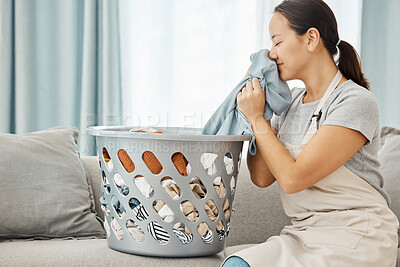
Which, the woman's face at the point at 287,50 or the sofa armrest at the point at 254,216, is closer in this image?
the woman's face at the point at 287,50

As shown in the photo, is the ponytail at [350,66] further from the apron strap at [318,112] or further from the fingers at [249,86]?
the fingers at [249,86]

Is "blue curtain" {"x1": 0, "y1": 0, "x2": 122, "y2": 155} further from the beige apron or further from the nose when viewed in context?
the beige apron

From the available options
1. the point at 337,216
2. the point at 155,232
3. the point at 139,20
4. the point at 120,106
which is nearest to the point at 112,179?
the point at 155,232

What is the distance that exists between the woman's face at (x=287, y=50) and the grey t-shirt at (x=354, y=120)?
4.6 inches

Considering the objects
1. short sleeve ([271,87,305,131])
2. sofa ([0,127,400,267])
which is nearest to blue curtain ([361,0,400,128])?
sofa ([0,127,400,267])

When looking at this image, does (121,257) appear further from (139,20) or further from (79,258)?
(139,20)

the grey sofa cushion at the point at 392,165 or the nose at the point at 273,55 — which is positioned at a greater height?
the nose at the point at 273,55

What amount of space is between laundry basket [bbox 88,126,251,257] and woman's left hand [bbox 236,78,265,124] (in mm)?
79

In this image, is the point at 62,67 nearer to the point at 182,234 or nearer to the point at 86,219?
the point at 86,219

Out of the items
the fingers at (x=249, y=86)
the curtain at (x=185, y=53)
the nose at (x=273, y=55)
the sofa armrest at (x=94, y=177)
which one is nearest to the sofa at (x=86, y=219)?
the sofa armrest at (x=94, y=177)

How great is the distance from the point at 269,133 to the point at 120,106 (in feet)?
5.01

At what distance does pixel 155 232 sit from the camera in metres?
1.17

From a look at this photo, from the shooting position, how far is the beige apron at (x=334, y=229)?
110 cm

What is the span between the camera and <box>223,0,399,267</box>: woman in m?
1.13
